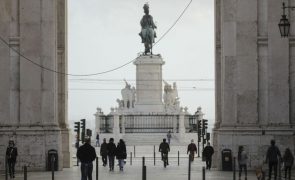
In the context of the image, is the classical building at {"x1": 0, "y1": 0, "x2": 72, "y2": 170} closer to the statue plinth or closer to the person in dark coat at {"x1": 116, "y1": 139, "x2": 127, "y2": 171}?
the person in dark coat at {"x1": 116, "y1": 139, "x2": 127, "y2": 171}

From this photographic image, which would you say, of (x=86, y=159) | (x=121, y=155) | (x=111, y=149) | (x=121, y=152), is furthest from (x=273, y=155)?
(x=111, y=149)

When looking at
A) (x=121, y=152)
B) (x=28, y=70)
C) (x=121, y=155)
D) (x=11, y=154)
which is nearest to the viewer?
(x=11, y=154)

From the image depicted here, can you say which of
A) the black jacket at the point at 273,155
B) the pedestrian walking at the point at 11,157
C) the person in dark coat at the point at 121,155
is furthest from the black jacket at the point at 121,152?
the black jacket at the point at 273,155

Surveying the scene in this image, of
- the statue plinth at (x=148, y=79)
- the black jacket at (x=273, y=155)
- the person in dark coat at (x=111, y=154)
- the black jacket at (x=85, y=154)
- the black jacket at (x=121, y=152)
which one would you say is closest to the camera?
the black jacket at (x=85, y=154)

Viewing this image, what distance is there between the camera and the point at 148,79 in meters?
85.7

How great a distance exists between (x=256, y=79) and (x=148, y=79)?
46056 millimetres

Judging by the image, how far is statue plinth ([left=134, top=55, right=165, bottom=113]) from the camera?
85.8 metres

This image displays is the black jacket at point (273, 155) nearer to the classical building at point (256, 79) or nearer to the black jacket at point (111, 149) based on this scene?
the classical building at point (256, 79)

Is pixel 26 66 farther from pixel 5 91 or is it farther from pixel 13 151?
pixel 13 151

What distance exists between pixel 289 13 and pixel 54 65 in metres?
10.00

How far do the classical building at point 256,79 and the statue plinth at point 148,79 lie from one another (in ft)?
149

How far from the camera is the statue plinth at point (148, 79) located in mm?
85812

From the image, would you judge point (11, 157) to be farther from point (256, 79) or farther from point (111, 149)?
point (256, 79)

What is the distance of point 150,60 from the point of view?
8600cm
